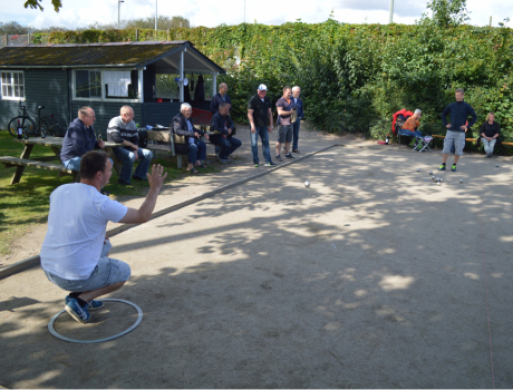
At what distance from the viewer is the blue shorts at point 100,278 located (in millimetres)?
3662

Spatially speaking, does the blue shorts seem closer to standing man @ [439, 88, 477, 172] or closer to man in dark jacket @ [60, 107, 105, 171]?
man in dark jacket @ [60, 107, 105, 171]

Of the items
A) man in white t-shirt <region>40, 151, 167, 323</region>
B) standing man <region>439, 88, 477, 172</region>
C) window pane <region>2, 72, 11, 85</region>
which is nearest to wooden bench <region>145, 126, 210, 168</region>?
standing man <region>439, 88, 477, 172</region>

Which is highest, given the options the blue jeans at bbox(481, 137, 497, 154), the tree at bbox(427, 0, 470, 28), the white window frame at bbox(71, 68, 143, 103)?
the tree at bbox(427, 0, 470, 28)

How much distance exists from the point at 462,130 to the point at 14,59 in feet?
53.1

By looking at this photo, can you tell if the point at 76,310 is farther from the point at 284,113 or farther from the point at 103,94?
the point at 103,94

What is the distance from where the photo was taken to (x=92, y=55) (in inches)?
625

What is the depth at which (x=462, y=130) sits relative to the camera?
11.0 meters

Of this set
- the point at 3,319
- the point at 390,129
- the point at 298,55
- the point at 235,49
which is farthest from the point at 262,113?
the point at 235,49

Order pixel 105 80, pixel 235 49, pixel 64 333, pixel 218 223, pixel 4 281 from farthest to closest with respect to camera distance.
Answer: pixel 235 49 → pixel 105 80 → pixel 218 223 → pixel 4 281 → pixel 64 333

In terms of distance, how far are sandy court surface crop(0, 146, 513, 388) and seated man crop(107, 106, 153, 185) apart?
1924 millimetres

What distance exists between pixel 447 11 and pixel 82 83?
43.4 ft

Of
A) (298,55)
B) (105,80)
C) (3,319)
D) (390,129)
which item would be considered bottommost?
(3,319)

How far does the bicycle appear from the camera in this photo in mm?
16078

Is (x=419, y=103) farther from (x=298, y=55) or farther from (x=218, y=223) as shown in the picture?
(x=218, y=223)
